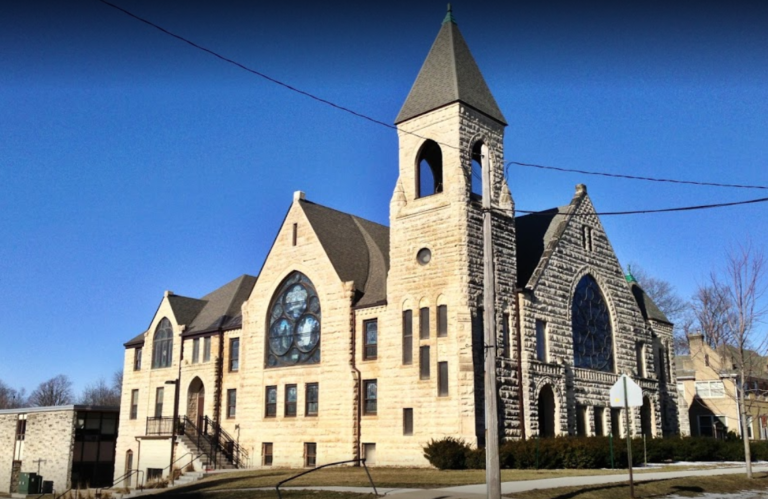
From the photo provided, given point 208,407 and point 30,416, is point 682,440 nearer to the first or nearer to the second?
point 208,407

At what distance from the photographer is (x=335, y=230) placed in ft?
135

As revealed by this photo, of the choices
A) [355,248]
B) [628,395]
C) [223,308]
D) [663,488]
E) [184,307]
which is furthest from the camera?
[184,307]

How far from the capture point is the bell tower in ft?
105

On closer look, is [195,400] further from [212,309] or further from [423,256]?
[423,256]

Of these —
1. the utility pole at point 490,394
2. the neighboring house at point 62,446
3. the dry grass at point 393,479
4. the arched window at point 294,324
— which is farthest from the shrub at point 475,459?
the neighboring house at point 62,446

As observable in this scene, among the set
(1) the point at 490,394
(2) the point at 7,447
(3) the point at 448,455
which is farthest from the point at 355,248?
(2) the point at 7,447

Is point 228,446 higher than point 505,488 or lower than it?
higher

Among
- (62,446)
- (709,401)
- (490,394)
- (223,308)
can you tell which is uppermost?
(223,308)

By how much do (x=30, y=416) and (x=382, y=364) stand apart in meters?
28.7

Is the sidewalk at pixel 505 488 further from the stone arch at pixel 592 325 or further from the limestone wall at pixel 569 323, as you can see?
the stone arch at pixel 592 325

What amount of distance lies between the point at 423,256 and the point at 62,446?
27.8 metres

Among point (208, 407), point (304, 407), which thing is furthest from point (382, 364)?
point (208, 407)

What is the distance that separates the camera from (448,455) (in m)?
29.2

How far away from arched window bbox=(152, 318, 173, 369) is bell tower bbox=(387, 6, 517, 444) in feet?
60.6
